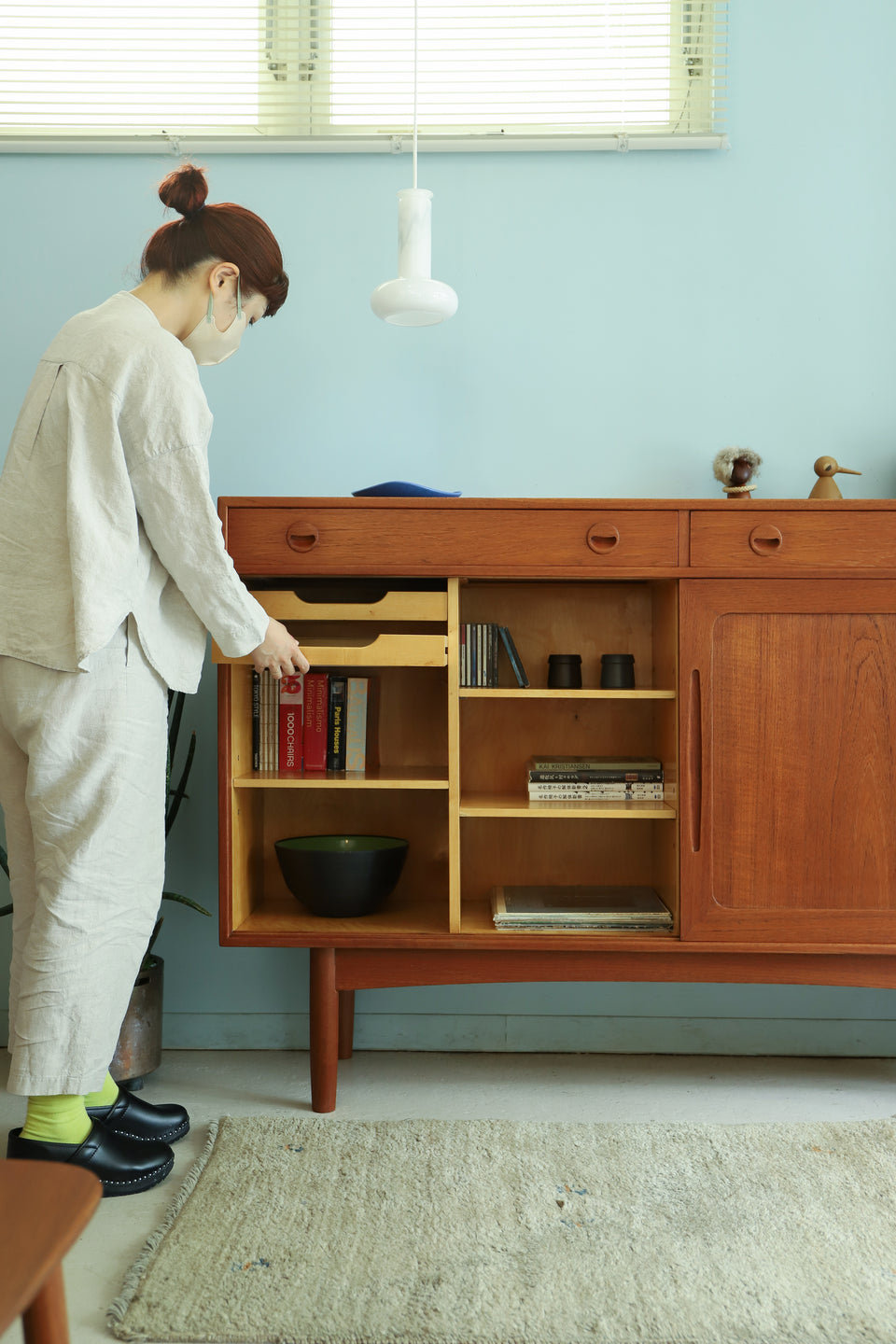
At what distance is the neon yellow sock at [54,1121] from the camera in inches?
60.4

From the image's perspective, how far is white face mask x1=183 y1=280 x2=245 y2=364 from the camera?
66.2 inches

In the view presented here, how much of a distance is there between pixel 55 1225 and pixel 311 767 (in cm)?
134

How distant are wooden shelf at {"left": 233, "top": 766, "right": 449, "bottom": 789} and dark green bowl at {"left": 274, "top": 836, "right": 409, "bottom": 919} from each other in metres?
0.14

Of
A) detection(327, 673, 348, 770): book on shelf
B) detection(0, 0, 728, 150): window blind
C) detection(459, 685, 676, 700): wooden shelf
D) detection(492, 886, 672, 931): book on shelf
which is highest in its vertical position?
detection(0, 0, 728, 150): window blind

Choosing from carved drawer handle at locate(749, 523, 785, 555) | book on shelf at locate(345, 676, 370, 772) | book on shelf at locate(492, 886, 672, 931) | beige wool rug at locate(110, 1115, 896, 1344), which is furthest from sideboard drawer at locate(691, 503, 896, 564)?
beige wool rug at locate(110, 1115, 896, 1344)

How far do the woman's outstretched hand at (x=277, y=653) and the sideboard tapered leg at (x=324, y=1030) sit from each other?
0.53m

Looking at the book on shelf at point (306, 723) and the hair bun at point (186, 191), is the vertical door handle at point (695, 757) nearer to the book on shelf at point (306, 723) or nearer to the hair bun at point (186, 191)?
the book on shelf at point (306, 723)

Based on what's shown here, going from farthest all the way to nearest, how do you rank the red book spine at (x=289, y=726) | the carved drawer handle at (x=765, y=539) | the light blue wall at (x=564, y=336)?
1. the light blue wall at (x=564, y=336)
2. the red book spine at (x=289, y=726)
3. the carved drawer handle at (x=765, y=539)

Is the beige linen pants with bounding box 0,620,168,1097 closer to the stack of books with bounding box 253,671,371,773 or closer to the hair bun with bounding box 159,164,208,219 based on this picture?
the stack of books with bounding box 253,671,371,773

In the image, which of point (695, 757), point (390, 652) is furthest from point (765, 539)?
point (390, 652)

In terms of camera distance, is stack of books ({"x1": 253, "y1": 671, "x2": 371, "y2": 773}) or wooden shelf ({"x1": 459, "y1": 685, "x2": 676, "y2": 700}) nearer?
wooden shelf ({"x1": 459, "y1": 685, "x2": 676, "y2": 700})

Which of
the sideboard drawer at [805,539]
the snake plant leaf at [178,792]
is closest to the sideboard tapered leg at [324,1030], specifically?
the snake plant leaf at [178,792]

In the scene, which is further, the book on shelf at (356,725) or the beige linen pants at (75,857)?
the book on shelf at (356,725)

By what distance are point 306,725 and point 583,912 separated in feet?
2.15
